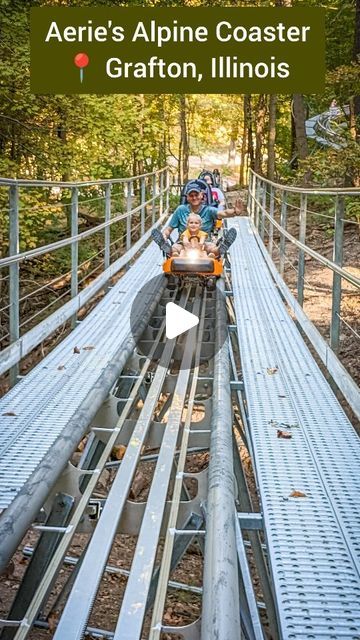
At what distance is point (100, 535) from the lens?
325cm

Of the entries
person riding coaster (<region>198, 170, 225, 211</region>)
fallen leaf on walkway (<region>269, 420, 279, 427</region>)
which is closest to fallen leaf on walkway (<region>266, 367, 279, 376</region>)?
Answer: fallen leaf on walkway (<region>269, 420, 279, 427</region>)

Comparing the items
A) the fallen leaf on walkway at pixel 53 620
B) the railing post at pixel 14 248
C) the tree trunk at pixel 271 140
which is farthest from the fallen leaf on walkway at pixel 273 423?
the tree trunk at pixel 271 140

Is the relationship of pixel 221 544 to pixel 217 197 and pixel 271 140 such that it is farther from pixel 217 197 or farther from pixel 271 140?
pixel 271 140

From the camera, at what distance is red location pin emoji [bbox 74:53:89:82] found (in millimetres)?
12383

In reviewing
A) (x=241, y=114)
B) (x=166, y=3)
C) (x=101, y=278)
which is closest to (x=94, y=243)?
(x=166, y=3)

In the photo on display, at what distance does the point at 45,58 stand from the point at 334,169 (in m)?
5.02

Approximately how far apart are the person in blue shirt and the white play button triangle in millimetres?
920

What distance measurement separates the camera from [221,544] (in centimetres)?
278

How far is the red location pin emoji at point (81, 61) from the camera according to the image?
40.6 feet

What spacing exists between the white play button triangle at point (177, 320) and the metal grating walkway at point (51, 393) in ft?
1.45

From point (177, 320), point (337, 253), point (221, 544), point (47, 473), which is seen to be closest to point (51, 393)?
point (47, 473)

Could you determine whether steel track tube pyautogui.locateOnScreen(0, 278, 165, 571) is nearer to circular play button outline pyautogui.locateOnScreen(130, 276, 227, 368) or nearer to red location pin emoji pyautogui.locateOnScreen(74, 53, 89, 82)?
circular play button outline pyautogui.locateOnScreen(130, 276, 227, 368)

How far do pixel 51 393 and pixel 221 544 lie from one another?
2.37m

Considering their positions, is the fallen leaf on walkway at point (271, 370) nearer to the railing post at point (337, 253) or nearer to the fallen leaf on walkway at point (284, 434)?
the railing post at point (337, 253)
